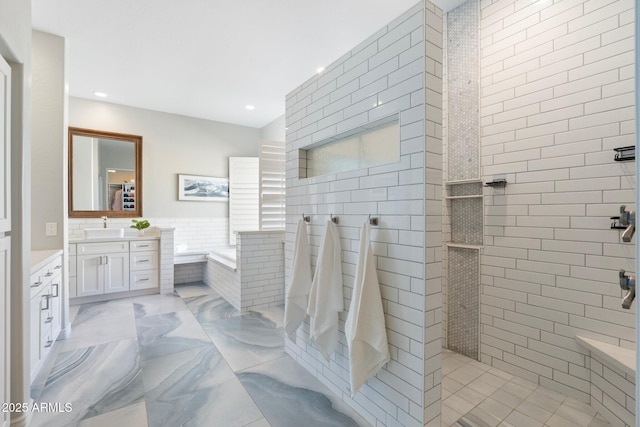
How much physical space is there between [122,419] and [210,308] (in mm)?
1942

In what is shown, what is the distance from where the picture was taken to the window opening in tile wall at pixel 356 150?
164 centimetres

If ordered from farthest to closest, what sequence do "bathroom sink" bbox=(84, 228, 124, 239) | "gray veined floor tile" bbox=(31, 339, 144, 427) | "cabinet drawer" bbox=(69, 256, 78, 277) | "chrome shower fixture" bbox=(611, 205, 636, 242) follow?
"bathroom sink" bbox=(84, 228, 124, 239), "cabinet drawer" bbox=(69, 256, 78, 277), "gray veined floor tile" bbox=(31, 339, 144, 427), "chrome shower fixture" bbox=(611, 205, 636, 242)

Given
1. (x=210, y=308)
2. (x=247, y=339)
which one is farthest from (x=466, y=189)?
(x=210, y=308)

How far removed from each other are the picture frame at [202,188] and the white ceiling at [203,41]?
1360mm

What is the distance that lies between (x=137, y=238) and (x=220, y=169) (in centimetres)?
183

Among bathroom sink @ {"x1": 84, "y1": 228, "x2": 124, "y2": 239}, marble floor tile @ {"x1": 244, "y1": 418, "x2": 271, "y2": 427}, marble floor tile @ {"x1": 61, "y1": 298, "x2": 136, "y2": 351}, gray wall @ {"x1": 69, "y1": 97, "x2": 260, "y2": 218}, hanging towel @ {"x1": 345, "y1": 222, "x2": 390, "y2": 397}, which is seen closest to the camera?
hanging towel @ {"x1": 345, "y1": 222, "x2": 390, "y2": 397}

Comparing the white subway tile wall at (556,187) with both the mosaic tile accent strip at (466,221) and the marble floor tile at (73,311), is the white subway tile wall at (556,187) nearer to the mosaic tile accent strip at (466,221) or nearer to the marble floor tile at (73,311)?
the mosaic tile accent strip at (466,221)

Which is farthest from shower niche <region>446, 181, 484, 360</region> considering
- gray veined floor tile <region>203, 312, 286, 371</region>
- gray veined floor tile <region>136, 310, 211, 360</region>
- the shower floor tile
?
gray veined floor tile <region>136, 310, 211, 360</region>

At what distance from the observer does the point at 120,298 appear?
13.1 ft

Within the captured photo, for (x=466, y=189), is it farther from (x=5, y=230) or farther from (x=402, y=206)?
(x=5, y=230)

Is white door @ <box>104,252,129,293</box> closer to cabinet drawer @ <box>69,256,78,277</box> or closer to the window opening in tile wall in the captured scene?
A: cabinet drawer @ <box>69,256,78,277</box>

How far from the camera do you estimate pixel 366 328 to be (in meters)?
1.56

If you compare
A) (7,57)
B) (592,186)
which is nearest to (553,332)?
(592,186)

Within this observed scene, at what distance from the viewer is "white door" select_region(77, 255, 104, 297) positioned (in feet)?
12.1
